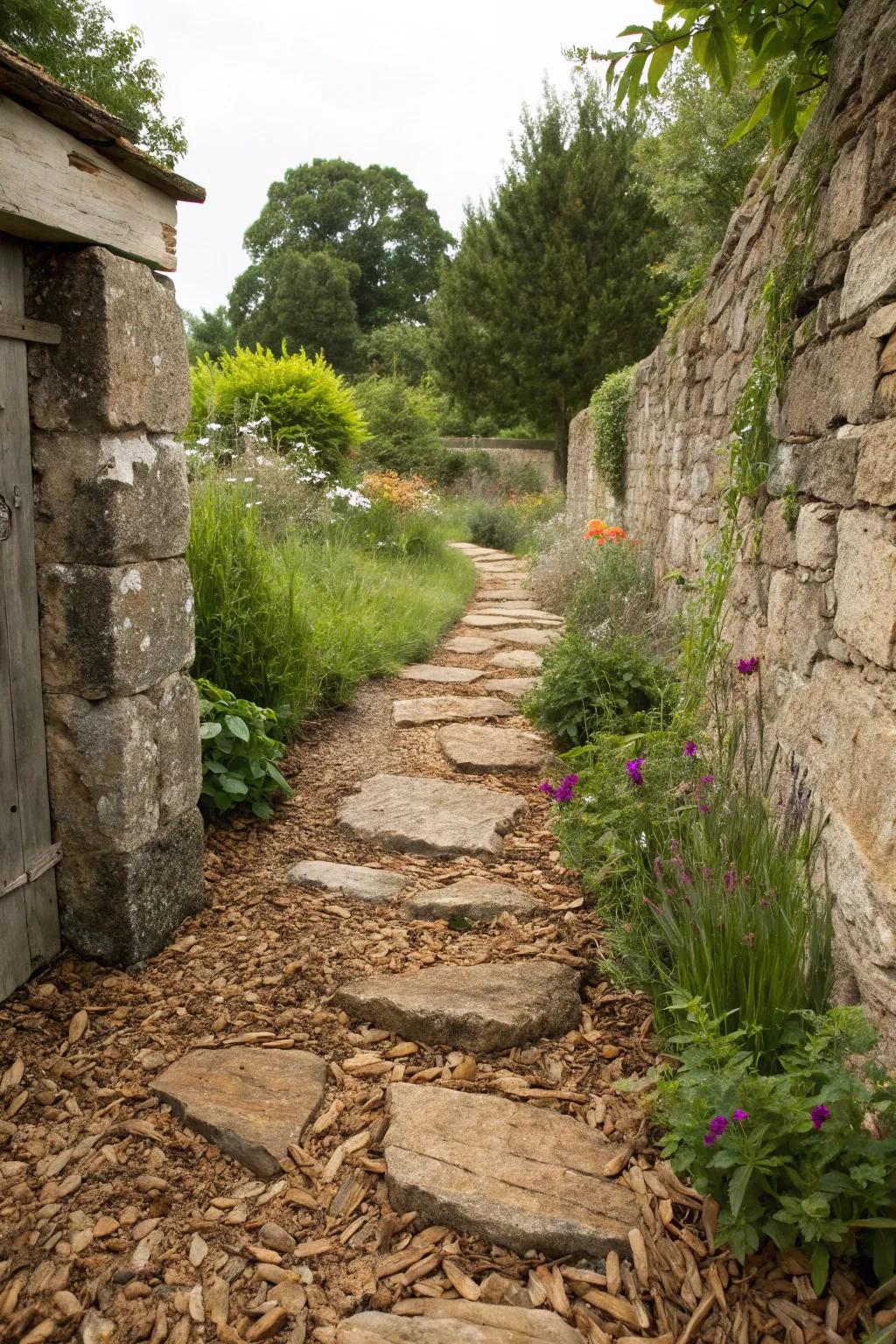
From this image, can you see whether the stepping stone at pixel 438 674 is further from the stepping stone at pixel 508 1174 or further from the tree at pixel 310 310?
the tree at pixel 310 310

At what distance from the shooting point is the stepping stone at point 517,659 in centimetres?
580

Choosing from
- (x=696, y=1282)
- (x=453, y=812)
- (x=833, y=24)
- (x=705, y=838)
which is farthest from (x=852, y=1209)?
(x=833, y=24)

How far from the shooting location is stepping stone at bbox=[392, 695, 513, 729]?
4.69 meters

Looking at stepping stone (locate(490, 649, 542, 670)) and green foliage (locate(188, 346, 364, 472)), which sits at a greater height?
green foliage (locate(188, 346, 364, 472))

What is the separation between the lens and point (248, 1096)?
1986 mm

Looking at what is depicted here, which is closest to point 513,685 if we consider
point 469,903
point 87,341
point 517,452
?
point 469,903

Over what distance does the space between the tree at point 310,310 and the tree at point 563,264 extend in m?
7.74

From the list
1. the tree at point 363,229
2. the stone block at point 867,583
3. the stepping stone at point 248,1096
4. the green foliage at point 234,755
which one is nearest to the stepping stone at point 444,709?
the green foliage at point 234,755

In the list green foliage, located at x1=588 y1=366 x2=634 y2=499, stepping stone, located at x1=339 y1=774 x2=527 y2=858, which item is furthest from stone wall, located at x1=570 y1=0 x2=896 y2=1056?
green foliage, located at x1=588 y1=366 x2=634 y2=499

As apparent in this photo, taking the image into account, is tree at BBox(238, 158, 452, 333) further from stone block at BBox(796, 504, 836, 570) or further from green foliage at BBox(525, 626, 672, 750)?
stone block at BBox(796, 504, 836, 570)

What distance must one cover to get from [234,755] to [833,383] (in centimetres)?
233

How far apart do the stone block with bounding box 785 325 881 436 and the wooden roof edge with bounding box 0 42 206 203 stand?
1.78 m

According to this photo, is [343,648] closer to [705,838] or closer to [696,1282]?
[705,838]

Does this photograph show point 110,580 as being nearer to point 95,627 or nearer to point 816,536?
point 95,627
